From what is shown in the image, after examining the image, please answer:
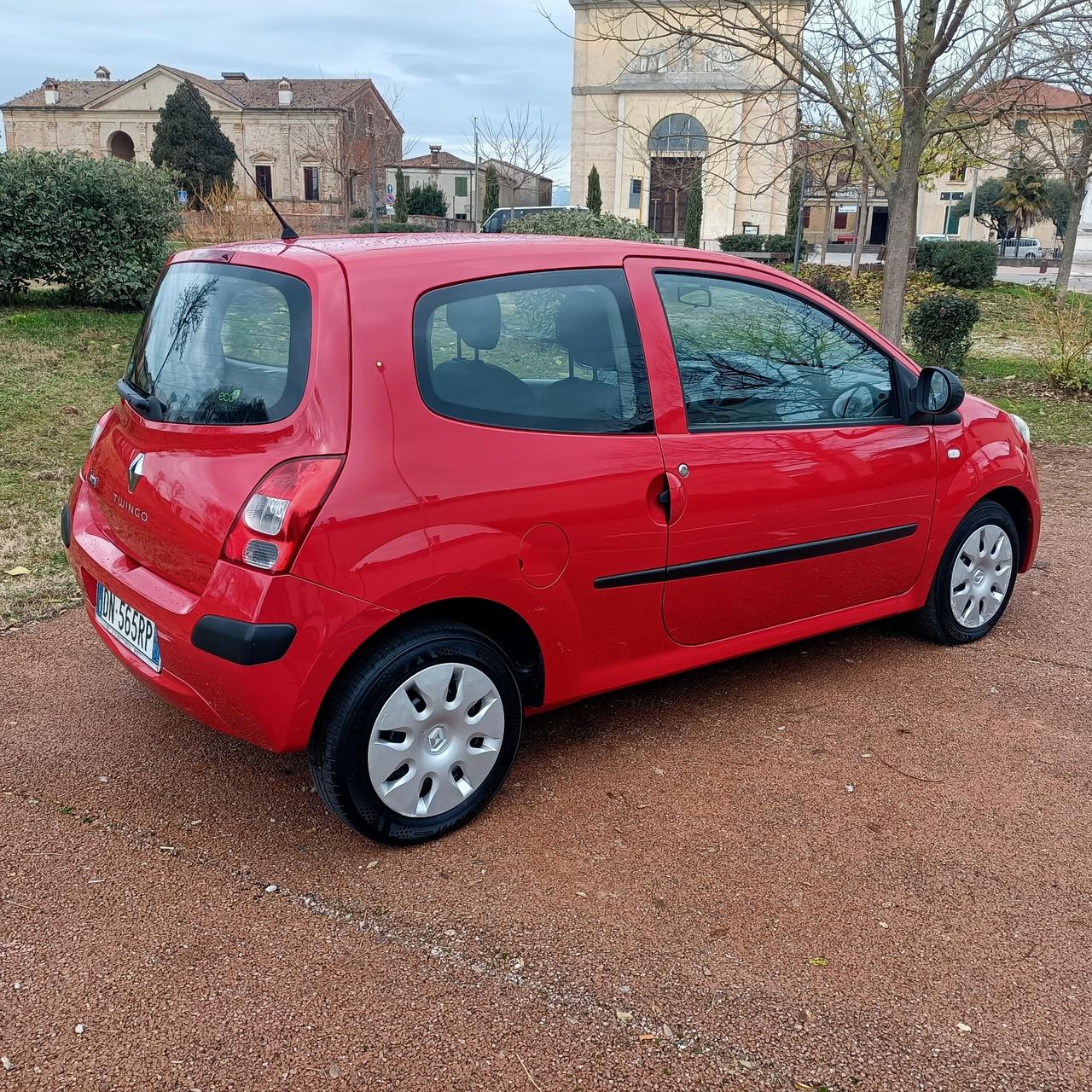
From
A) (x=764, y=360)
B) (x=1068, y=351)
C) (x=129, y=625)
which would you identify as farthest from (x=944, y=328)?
(x=129, y=625)

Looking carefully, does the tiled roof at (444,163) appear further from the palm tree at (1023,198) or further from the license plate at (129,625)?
the license plate at (129,625)

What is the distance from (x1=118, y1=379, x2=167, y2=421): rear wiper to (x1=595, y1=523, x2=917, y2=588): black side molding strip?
145 centimetres

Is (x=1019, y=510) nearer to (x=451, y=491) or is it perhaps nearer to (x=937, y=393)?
(x=937, y=393)

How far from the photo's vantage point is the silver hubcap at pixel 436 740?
9.32 feet

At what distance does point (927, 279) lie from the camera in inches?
1016

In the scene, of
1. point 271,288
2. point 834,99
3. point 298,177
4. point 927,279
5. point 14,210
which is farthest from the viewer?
point 298,177

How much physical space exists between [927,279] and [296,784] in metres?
25.9

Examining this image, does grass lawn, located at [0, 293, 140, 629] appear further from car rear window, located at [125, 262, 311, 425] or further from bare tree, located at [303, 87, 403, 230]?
bare tree, located at [303, 87, 403, 230]

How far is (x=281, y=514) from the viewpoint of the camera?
8.61 ft

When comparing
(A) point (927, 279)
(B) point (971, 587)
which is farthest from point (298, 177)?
(B) point (971, 587)

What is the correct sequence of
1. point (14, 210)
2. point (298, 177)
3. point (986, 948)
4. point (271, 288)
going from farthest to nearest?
point (298, 177) → point (14, 210) → point (271, 288) → point (986, 948)

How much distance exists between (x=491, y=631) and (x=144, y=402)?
4.30 ft

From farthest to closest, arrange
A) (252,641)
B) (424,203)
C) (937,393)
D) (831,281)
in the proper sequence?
(424,203)
(831,281)
(937,393)
(252,641)

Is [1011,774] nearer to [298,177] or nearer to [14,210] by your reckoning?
[14,210]
